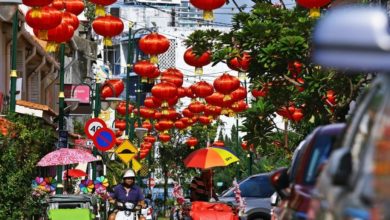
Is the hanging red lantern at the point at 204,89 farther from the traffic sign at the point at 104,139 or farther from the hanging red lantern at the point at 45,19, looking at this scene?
the hanging red lantern at the point at 45,19

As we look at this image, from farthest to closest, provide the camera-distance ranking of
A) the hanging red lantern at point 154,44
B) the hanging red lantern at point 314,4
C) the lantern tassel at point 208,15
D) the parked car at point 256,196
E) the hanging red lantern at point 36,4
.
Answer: the parked car at point 256,196
the hanging red lantern at point 154,44
the lantern tassel at point 208,15
the hanging red lantern at point 314,4
the hanging red lantern at point 36,4

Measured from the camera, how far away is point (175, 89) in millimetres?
33500

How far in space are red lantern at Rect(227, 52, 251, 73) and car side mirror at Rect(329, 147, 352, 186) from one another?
15.7m

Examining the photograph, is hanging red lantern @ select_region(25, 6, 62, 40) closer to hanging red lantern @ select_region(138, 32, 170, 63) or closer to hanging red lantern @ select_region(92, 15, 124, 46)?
hanging red lantern @ select_region(92, 15, 124, 46)

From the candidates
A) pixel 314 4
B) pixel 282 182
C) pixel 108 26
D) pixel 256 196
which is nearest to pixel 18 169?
pixel 108 26

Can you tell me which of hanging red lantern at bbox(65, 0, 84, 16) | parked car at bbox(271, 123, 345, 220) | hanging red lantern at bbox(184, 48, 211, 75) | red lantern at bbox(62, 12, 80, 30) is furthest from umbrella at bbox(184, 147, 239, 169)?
parked car at bbox(271, 123, 345, 220)

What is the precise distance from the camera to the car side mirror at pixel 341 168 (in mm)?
6035

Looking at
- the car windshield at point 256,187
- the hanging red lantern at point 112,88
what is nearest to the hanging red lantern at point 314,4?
the car windshield at point 256,187

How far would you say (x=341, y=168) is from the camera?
6.15m

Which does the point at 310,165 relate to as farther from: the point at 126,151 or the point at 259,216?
the point at 126,151

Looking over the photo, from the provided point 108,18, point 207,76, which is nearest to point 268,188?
point 108,18

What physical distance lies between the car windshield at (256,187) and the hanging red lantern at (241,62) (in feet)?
31.4

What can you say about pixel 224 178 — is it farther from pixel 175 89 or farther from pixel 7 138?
pixel 7 138

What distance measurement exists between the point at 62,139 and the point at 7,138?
10.5 metres
